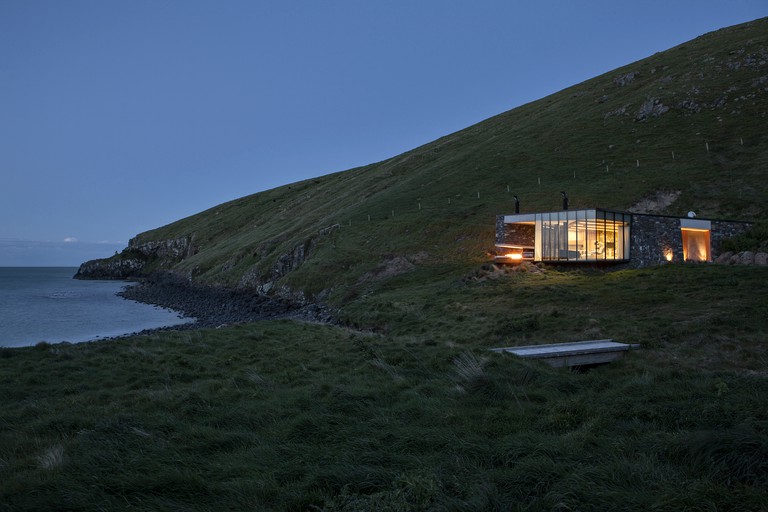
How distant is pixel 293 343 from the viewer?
19219mm

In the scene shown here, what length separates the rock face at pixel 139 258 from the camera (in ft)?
387

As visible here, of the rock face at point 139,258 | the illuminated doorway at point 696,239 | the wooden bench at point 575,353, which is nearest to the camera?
the wooden bench at point 575,353

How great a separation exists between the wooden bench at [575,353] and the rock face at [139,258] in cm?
11011

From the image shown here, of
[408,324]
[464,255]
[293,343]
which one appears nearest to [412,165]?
[464,255]

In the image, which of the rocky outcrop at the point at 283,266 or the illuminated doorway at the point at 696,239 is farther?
the rocky outcrop at the point at 283,266

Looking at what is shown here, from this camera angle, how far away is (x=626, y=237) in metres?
37.4

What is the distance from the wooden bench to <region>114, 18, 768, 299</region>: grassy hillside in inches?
1101

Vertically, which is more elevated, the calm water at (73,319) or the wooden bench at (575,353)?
the wooden bench at (575,353)

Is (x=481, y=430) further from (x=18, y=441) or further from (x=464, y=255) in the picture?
(x=464, y=255)

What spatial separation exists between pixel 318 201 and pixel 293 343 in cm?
7472

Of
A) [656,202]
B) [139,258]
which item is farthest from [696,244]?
[139,258]

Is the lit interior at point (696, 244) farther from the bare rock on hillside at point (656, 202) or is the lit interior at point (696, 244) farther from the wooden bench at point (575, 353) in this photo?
the wooden bench at point (575, 353)

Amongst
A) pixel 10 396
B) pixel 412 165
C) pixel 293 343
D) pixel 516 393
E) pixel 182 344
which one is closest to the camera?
pixel 516 393

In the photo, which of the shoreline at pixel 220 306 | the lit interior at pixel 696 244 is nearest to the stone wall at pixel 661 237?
the lit interior at pixel 696 244
